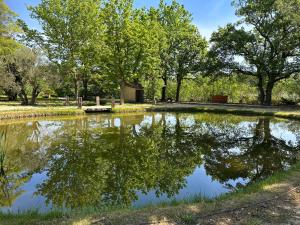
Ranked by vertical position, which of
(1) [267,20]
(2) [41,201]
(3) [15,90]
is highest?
(1) [267,20]

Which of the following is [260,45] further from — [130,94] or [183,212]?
[183,212]

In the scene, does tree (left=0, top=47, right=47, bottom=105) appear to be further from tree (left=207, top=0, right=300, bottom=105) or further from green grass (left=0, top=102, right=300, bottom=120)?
tree (left=207, top=0, right=300, bottom=105)

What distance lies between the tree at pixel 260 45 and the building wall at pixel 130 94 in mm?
10657

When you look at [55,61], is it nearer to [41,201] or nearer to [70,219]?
[41,201]

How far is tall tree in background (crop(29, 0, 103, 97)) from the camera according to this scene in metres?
32.2

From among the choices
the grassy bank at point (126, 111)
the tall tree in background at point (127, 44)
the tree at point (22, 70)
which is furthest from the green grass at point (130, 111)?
the tall tree in background at point (127, 44)

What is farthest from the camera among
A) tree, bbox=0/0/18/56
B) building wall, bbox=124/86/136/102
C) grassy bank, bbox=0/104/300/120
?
building wall, bbox=124/86/136/102

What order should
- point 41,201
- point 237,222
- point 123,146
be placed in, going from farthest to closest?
1. point 123,146
2. point 41,201
3. point 237,222

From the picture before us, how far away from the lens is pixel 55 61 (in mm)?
33406

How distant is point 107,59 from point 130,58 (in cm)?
259

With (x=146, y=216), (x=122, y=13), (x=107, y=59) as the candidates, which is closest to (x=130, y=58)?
(x=107, y=59)

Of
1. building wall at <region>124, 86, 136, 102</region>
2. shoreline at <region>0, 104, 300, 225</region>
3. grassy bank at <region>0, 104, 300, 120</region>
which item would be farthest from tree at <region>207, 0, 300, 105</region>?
shoreline at <region>0, 104, 300, 225</region>

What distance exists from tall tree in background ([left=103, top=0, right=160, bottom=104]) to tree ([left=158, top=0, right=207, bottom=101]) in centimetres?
332

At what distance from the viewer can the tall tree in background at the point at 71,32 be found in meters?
32.2
